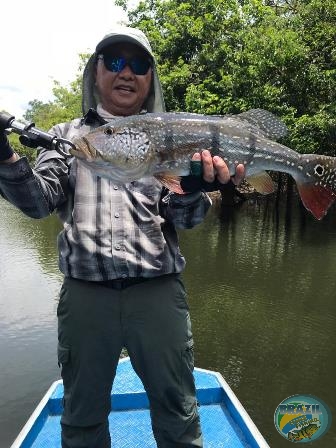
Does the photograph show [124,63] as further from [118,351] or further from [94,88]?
[118,351]

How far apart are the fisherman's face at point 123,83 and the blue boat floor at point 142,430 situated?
276cm

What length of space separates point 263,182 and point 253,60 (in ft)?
59.0

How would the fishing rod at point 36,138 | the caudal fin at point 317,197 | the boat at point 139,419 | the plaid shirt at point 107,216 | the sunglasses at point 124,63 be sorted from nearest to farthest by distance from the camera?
the fishing rod at point 36,138 < the plaid shirt at point 107,216 < the caudal fin at point 317,197 < the sunglasses at point 124,63 < the boat at point 139,419

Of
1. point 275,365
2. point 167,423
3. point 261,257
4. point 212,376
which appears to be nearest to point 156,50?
point 261,257

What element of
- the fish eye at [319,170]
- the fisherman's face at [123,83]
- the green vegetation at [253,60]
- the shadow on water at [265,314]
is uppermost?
the green vegetation at [253,60]

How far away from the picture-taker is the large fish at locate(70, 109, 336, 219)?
2.59 meters

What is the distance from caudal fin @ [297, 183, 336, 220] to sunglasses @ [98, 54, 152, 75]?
1.25m

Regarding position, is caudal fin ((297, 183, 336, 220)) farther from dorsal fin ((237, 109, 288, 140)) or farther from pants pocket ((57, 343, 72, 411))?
pants pocket ((57, 343, 72, 411))

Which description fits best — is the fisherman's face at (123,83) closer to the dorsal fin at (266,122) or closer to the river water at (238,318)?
the dorsal fin at (266,122)

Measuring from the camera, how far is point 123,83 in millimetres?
2986

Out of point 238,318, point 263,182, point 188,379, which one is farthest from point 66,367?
point 238,318

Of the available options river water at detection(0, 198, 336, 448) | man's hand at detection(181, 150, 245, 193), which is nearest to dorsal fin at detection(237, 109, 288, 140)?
man's hand at detection(181, 150, 245, 193)

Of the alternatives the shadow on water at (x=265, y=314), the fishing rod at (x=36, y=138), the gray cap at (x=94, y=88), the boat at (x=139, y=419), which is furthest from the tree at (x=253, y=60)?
the fishing rod at (x=36, y=138)

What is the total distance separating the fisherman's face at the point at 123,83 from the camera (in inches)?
118
